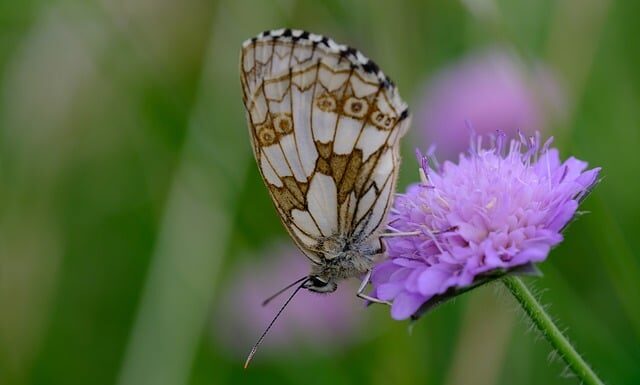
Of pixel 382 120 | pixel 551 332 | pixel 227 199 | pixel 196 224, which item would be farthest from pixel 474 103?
pixel 551 332

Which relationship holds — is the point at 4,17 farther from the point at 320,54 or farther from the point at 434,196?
the point at 434,196

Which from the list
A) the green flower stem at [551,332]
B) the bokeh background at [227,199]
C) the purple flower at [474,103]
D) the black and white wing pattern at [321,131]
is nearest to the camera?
the green flower stem at [551,332]

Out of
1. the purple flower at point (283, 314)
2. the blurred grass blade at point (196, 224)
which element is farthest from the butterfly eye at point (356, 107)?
the purple flower at point (283, 314)

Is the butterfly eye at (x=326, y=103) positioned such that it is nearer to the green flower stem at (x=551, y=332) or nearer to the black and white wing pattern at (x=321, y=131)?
the black and white wing pattern at (x=321, y=131)

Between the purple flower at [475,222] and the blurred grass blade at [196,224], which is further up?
the purple flower at [475,222]

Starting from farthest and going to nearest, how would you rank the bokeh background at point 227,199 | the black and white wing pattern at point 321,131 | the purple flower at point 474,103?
the purple flower at point 474,103, the bokeh background at point 227,199, the black and white wing pattern at point 321,131

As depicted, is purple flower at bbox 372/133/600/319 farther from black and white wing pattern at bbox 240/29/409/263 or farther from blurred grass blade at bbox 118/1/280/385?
blurred grass blade at bbox 118/1/280/385

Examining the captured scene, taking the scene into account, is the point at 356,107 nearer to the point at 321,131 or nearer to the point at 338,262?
the point at 321,131
